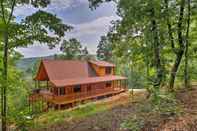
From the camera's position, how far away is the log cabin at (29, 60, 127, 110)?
82.0 feet

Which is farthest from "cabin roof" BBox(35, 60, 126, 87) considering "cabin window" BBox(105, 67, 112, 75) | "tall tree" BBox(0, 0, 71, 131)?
"tall tree" BBox(0, 0, 71, 131)

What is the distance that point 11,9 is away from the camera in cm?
991

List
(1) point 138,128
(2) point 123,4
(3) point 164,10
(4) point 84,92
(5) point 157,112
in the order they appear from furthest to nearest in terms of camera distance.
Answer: (4) point 84,92, (3) point 164,10, (2) point 123,4, (5) point 157,112, (1) point 138,128

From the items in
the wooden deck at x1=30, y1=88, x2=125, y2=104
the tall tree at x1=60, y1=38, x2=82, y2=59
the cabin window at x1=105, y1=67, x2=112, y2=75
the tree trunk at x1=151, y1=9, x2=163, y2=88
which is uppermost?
the tall tree at x1=60, y1=38, x2=82, y2=59

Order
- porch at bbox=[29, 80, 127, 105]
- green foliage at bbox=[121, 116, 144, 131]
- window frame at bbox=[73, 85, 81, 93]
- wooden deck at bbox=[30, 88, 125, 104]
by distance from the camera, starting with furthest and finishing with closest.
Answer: window frame at bbox=[73, 85, 81, 93] → porch at bbox=[29, 80, 127, 105] → wooden deck at bbox=[30, 88, 125, 104] → green foliage at bbox=[121, 116, 144, 131]

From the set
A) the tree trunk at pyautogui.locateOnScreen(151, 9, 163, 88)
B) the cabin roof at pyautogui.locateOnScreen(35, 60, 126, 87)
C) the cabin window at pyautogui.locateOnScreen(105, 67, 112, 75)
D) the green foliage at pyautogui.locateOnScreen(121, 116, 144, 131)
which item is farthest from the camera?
the cabin window at pyautogui.locateOnScreen(105, 67, 112, 75)

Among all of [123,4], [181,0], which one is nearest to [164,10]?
[181,0]

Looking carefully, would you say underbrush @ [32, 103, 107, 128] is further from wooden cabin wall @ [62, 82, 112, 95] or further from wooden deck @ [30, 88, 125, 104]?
wooden cabin wall @ [62, 82, 112, 95]

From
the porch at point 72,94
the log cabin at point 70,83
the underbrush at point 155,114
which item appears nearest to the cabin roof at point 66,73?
the log cabin at point 70,83

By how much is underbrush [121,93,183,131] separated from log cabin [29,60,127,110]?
17.0 meters

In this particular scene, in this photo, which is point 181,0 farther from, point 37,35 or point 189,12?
point 37,35

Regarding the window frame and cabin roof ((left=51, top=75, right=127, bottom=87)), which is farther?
the window frame

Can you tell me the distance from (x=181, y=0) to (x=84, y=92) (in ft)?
60.9

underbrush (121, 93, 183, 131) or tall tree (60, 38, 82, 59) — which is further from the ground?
tall tree (60, 38, 82, 59)
